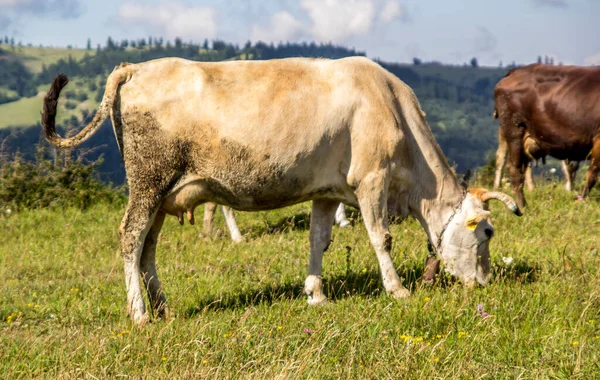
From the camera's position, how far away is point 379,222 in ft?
24.4

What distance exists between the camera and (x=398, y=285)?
7527 mm

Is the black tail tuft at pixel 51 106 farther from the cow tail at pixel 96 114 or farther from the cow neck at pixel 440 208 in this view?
the cow neck at pixel 440 208

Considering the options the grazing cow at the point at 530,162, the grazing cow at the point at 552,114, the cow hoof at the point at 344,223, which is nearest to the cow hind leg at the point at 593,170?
the grazing cow at the point at 552,114

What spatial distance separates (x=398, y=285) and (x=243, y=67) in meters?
2.55

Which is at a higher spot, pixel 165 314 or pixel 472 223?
pixel 472 223

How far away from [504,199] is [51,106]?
14.3 feet

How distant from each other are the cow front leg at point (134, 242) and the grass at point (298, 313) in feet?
0.81

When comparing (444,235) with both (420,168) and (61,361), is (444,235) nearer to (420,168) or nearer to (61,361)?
(420,168)

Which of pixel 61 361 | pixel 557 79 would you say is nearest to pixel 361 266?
pixel 61 361

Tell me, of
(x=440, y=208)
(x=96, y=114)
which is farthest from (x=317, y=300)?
Answer: (x=96, y=114)

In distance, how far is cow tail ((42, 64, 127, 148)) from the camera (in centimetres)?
688

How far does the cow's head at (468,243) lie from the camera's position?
7793mm

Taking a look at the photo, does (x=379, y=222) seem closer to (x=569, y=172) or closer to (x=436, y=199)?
(x=436, y=199)

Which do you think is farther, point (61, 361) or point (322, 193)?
point (322, 193)
